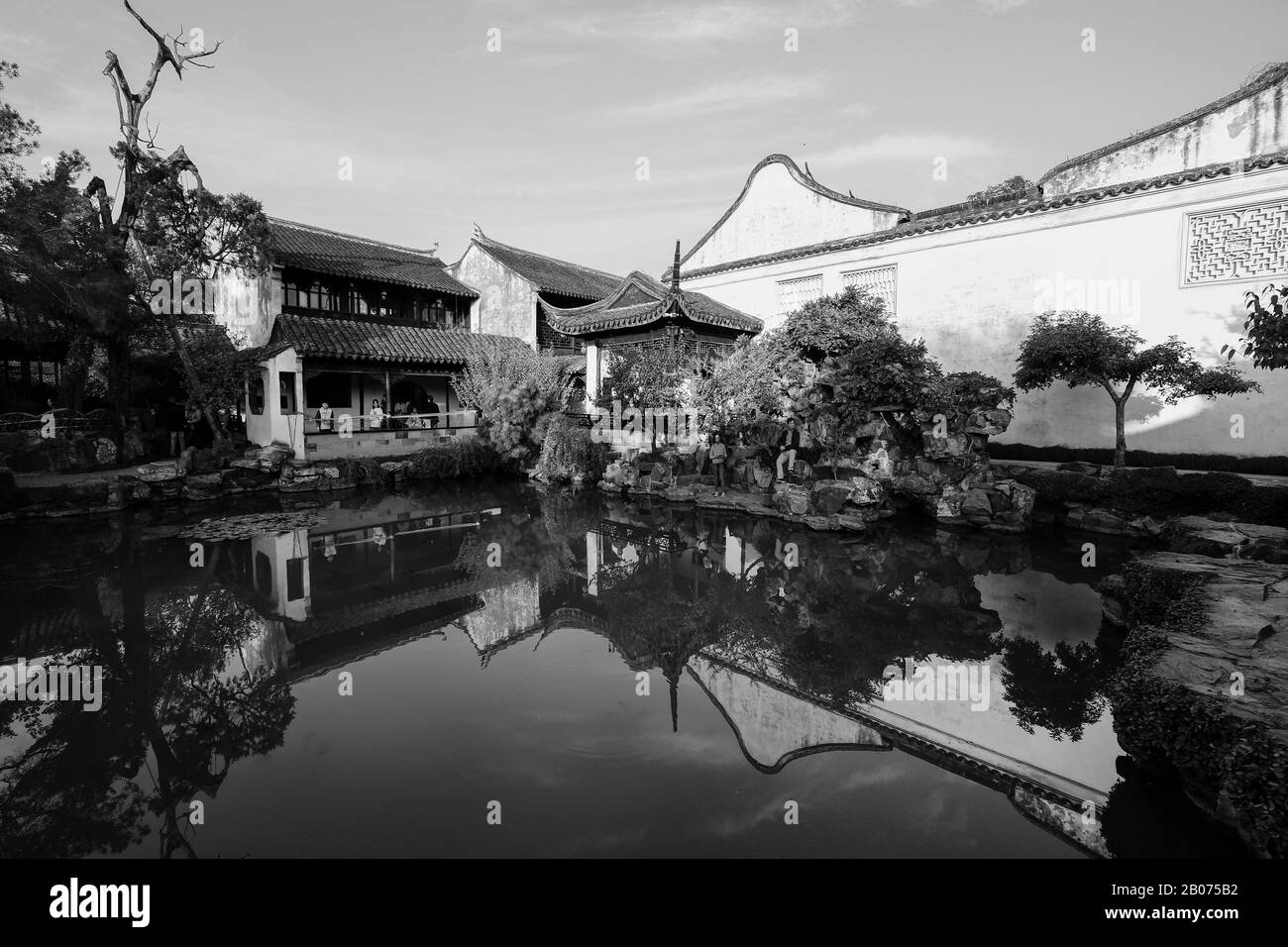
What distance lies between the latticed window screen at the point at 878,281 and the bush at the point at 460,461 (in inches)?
436

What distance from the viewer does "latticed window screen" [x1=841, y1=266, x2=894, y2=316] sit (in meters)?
17.7

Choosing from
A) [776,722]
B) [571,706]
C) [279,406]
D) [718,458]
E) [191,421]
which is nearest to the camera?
[776,722]

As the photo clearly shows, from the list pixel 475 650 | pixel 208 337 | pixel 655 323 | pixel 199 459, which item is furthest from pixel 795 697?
pixel 208 337

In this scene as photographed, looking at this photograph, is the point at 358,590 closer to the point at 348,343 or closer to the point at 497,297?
the point at 348,343

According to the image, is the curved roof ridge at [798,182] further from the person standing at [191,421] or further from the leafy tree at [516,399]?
the person standing at [191,421]

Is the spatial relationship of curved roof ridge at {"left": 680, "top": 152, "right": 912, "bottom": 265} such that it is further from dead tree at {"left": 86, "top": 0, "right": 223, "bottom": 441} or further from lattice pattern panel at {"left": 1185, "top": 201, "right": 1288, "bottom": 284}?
dead tree at {"left": 86, "top": 0, "right": 223, "bottom": 441}

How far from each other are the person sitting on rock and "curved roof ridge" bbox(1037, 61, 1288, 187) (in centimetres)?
907

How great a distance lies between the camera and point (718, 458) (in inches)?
587

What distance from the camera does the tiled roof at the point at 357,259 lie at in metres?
20.3

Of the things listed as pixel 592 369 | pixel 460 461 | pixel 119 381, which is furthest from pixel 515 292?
pixel 119 381

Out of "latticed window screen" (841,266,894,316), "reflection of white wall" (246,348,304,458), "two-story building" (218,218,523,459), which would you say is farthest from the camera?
"latticed window screen" (841,266,894,316)

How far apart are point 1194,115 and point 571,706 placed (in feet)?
57.7

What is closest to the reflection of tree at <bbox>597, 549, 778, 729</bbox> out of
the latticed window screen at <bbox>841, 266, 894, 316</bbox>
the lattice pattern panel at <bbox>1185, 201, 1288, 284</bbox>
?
the latticed window screen at <bbox>841, 266, 894, 316</bbox>
